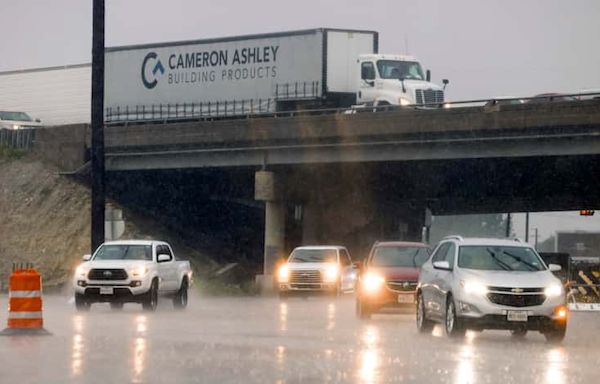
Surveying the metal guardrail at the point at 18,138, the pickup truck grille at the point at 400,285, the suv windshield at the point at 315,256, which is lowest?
the pickup truck grille at the point at 400,285

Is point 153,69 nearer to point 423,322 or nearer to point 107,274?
point 107,274

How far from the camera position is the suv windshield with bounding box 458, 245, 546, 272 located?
2284 centimetres

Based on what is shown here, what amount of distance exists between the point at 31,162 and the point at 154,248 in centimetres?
3702

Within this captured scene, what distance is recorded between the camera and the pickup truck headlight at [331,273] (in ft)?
133

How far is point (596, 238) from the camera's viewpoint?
135375mm

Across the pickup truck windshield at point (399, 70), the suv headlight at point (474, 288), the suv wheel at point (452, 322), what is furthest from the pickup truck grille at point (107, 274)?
the pickup truck windshield at point (399, 70)

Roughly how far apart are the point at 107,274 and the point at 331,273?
36.7 feet

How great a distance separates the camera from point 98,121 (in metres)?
36.2

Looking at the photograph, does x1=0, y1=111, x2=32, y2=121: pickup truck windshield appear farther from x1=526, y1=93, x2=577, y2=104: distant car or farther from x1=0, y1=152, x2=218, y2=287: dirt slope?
x1=526, y1=93, x2=577, y2=104: distant car

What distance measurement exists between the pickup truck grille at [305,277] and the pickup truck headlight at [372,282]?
11.7 metres

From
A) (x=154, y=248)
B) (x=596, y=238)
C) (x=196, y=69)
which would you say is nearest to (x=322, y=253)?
(x=154, y=248)

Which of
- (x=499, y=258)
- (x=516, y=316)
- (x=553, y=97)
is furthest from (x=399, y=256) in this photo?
(x=553, y=97)

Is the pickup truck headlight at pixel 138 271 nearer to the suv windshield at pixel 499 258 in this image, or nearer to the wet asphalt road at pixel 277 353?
the wet asphalt road at pixel 277 353

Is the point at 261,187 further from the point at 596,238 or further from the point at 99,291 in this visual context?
the point at 596,238
